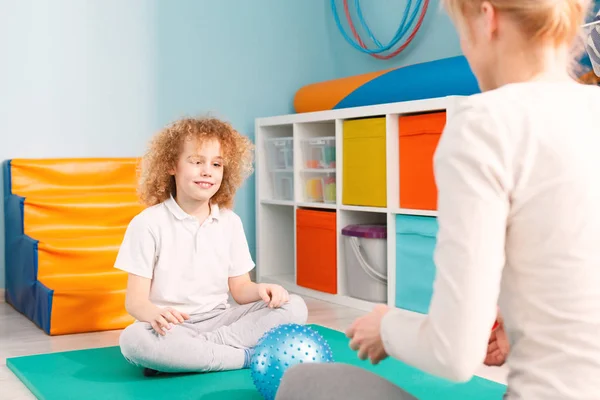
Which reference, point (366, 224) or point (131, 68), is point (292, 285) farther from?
point (131, 68)

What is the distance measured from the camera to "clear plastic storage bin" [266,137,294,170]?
11.0ft

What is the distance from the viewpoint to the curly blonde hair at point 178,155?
6.78ft

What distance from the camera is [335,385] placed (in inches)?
34.7

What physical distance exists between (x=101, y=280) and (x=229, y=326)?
691 mm

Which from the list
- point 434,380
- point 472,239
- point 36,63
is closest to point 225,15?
point 36,63

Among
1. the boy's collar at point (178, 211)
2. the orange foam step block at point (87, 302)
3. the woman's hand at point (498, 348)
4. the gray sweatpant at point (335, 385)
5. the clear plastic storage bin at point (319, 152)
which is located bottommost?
the orange foam step block at point (87, 302)

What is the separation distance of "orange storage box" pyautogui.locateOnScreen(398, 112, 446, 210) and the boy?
2.27ft

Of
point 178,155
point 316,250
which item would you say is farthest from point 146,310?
point 316,250

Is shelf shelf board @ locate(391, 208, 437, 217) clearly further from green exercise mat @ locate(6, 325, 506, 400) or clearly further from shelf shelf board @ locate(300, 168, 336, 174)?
green exercise mat @ locate(6, 325, 506, 400)

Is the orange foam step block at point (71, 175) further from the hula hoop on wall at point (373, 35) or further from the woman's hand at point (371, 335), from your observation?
the woman's hand at point (371, 335)

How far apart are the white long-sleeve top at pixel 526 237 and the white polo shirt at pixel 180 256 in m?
1.34

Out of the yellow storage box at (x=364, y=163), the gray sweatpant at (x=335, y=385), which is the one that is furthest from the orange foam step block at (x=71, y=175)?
the gray sweatpant at (x=335, y=385)

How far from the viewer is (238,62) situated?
3.60 m

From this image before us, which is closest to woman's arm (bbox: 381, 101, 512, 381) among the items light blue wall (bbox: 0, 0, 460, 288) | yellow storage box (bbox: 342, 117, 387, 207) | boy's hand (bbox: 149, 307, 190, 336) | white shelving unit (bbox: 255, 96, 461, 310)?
boy's hand (bbox: 149, 307, 190, 336)
